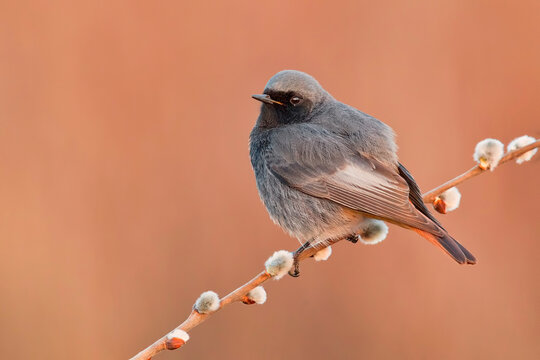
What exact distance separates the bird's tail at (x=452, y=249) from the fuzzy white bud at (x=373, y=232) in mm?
170

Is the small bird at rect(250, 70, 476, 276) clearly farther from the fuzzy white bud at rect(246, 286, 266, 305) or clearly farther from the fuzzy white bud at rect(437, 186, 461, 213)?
the fuzzy white bud at rect(246, 286, 266, 305)

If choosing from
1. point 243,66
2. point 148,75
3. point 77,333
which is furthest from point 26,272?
point 243,66

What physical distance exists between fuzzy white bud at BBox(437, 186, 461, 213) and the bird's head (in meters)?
1.12

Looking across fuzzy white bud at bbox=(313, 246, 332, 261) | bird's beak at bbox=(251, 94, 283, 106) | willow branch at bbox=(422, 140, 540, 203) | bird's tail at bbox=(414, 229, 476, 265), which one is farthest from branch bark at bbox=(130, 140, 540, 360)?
bird's beak at bbox=(251, 94, 283, 106)

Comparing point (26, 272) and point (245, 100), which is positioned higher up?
point (245, 100)

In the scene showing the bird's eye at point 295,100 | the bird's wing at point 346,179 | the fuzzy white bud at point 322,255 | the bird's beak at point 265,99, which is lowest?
the fuzzy white bud at point 322,255

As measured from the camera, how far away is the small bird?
10.9ft

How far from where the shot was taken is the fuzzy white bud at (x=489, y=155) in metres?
2.70

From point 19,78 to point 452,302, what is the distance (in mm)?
3787

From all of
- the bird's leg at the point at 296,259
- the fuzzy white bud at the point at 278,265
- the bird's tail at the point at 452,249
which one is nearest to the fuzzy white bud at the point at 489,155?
the bird's tail at the point at 452,249

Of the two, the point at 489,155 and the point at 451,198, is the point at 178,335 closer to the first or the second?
the point at 451,198

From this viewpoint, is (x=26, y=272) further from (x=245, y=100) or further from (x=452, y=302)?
(x=452, y=302)

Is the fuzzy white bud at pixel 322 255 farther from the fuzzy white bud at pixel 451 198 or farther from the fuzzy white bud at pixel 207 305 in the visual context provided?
the fuzzy white bud at pixel 207 305

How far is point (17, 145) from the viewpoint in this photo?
525cm
